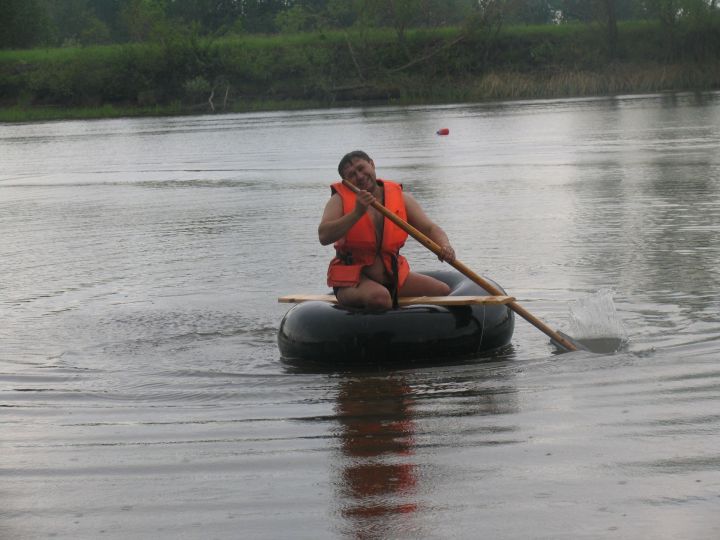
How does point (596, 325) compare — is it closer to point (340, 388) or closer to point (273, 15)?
point (340, 388)

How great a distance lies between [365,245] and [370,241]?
5cm

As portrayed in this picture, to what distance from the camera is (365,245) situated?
26.5 ft

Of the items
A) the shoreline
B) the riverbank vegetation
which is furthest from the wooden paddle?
the riverbank vegetation

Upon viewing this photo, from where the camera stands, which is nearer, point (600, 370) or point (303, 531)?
point (303, 531)

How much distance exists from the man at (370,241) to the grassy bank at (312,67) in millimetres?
52836

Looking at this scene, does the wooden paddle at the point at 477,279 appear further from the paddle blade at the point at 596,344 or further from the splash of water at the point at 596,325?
the splash of water at the point at 596,325

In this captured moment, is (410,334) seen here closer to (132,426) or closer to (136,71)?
(132,426)

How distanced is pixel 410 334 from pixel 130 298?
3.62 meters

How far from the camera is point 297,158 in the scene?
88.6 ft

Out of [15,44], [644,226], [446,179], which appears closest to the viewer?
[644,226]

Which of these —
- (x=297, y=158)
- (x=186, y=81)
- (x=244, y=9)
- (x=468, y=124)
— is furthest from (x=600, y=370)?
(x=244, y=9)

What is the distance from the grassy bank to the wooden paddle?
174 ft

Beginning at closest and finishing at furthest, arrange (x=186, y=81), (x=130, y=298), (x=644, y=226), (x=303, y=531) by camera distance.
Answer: (x=303, y=531)
(x=130, y=298)
(x=644, y=226)
(x=186, y=81)

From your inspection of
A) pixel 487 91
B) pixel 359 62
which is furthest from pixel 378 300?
pixel 359 62
